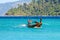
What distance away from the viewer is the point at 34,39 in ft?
46.2

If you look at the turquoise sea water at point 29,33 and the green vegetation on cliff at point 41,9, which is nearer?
the turquoise sea water at point 29,33

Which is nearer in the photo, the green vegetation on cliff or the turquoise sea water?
the turquoise sea water

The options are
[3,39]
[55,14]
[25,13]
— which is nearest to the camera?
[3,39]

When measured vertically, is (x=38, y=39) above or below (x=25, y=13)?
above

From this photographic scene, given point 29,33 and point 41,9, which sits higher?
point 29,33

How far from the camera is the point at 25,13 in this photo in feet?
214

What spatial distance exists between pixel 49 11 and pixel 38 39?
48.6 meters

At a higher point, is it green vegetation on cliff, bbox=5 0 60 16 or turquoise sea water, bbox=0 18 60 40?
→ turquoise sea water, bbox=0 18 60 40

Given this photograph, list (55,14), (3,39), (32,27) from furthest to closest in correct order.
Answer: (55,14), (32,27), (3,39)

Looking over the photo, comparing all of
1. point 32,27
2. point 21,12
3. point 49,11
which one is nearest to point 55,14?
point 49,11

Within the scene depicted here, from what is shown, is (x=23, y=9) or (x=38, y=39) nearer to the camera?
(x=38, y=39)

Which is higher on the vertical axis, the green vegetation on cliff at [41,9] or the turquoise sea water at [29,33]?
the turquoise sea water at [29,33]

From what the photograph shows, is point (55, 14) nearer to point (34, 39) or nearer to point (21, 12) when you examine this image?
point (21, 12)

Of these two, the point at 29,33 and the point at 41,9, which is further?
the point at 41,9
